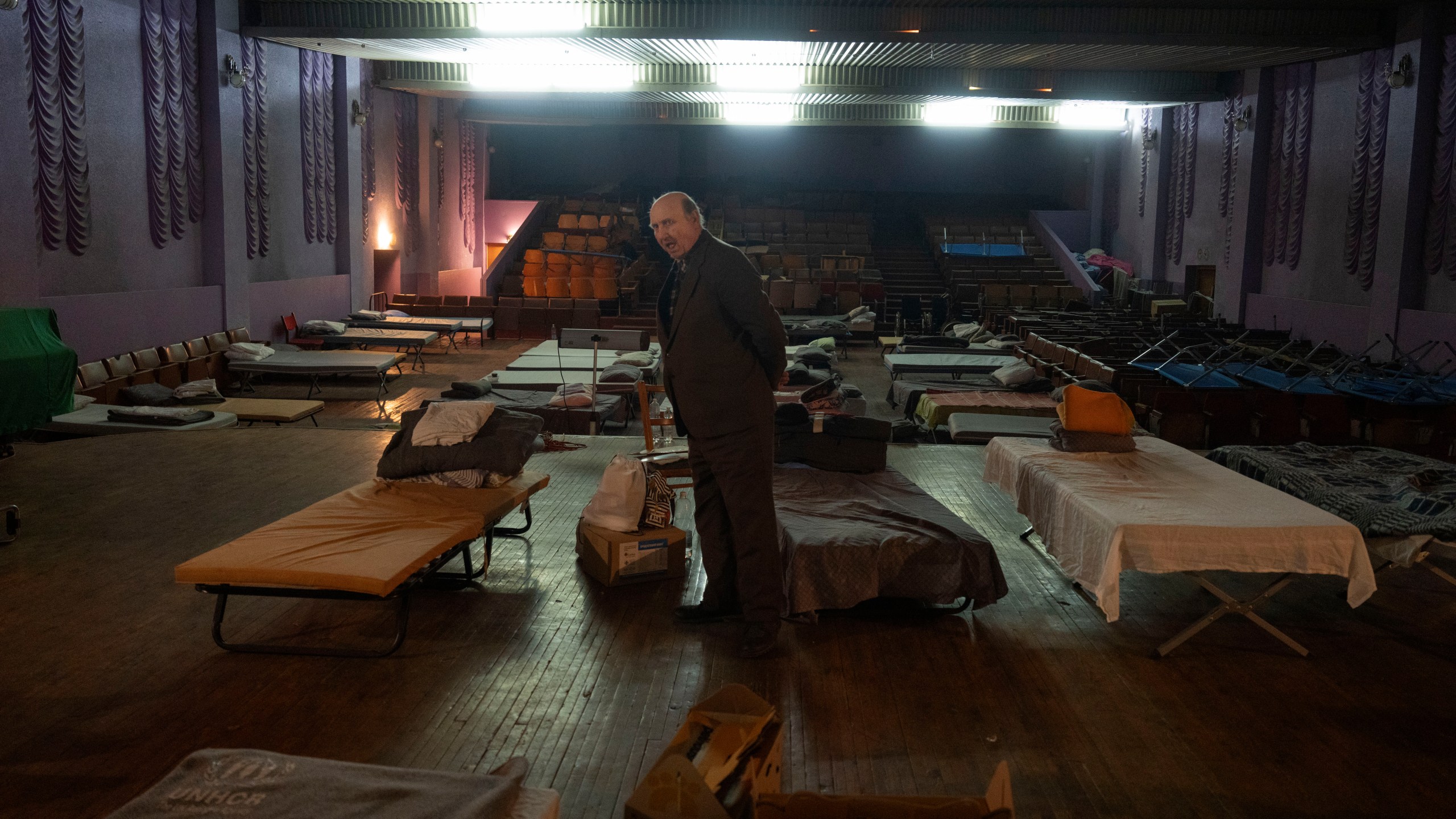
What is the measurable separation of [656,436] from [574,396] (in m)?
1.12

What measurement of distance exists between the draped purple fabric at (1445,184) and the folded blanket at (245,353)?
40.5ft

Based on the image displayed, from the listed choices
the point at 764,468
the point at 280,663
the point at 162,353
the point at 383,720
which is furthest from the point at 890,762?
the point at 162,353

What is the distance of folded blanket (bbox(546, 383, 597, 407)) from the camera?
8680 mm

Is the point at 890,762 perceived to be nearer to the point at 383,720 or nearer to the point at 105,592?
the point at 383,720

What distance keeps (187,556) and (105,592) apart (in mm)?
513

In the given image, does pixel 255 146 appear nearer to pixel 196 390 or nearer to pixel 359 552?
pixel 196 390

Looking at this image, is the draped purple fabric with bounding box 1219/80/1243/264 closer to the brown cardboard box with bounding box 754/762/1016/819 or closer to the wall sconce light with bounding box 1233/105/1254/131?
the wall sconce light with bounding box 1233/105/1254/131

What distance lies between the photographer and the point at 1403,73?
11242 mm

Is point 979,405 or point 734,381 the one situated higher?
point 734,381

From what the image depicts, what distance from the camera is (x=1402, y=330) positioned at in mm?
11523

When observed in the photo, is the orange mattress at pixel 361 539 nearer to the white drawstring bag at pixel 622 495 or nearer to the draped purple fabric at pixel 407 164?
the white drawstring bag at pixel 622 495

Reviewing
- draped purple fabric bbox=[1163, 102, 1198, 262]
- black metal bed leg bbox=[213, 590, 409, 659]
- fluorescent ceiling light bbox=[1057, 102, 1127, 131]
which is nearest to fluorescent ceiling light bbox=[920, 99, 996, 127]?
fluorescent ceiling light bbox=[1057, 102, 1127, 131]

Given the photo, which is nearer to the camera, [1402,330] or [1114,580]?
[1114,580]

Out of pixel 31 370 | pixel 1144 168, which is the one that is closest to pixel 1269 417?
pixel 31 370
